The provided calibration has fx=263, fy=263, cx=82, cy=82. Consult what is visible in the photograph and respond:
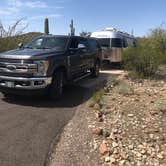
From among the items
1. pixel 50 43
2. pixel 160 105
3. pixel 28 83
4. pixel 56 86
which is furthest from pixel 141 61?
pixel 28 83

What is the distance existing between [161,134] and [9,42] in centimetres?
→ 1074

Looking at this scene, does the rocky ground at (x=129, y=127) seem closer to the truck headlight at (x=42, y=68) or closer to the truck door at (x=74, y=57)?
the truck door at (x=74, y=57)

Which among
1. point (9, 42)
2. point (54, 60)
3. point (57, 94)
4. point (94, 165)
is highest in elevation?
point (9, 42)

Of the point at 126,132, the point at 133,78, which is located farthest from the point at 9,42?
the point at 126,132

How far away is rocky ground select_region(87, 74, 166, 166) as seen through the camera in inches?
162

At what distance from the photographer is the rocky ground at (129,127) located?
162 inches

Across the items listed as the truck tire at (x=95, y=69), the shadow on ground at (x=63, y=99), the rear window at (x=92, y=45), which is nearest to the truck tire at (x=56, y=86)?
the shadow on ground at (x=63, y=99)

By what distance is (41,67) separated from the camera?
7.02 metres

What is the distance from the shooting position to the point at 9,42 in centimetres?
1370

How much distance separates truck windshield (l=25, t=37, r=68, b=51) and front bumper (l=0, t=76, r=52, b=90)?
1.47 meters

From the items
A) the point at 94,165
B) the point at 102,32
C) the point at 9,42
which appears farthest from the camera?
the point at 102,32

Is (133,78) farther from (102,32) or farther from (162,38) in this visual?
(162,38)

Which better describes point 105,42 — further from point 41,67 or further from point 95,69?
point 41,67

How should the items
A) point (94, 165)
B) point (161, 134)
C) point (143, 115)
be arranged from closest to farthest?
point (94, 165), point (161, 134), point (143, 115)
